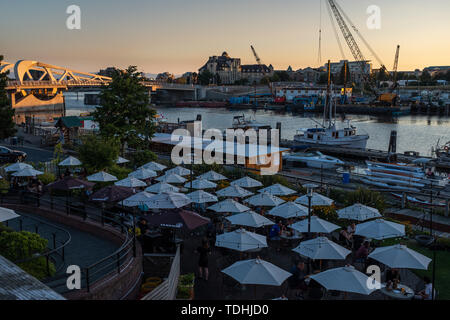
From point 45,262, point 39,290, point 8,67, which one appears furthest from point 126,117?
point 8,67

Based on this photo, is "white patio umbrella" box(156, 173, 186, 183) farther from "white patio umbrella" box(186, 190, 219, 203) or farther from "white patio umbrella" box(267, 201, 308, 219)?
"white patio umbrella" box(267, 201, 308, 219)

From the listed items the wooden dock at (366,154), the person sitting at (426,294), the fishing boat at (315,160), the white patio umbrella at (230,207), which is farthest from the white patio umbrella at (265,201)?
the wooden dock at (366,154)

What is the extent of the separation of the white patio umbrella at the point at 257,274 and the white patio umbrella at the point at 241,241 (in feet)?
6.26

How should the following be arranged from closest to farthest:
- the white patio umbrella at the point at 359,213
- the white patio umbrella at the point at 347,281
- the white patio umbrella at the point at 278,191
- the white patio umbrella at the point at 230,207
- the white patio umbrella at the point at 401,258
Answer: the white patio umbrella at the point at 347,281, the white patio umbrella at the point at 401,258, the white patio umbrella at the point at 359,213, the white patio umbrella at the point at 230,207, the white patio umbrella at the point at 278,191

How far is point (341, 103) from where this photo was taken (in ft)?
474

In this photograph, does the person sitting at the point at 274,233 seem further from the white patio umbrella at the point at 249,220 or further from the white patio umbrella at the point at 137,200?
the white patio umbrella at the point at 137,200

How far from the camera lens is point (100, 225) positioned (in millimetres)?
14469

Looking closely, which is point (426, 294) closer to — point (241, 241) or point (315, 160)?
point (241, 241)

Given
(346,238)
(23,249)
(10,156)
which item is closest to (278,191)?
(346,238)

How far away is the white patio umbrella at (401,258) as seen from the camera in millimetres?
10836

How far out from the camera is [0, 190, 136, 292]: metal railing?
32.9 ft

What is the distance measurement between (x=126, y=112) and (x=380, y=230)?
21.5 metres

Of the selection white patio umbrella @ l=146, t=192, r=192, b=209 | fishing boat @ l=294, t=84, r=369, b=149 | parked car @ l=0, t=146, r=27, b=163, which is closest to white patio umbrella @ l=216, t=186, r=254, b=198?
white patio umbrella @ l=146, t=192, r=192, b=209
